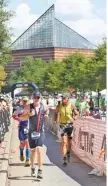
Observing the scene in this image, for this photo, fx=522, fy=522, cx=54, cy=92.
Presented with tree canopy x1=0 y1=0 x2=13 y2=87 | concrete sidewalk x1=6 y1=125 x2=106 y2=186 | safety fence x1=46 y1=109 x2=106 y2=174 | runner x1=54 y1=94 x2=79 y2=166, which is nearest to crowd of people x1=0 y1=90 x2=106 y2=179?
runner x1=54 y1=94 x2=79 y2=166

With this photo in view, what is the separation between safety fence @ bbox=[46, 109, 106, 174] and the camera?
10.3 metres

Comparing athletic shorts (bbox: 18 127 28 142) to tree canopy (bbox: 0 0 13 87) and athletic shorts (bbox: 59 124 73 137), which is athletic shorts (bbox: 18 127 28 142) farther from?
tree canopy (bbox: 0 0 13 87)

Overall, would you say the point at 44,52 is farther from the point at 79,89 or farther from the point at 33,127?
the point at 33,127

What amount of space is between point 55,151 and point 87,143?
2935 millimetres

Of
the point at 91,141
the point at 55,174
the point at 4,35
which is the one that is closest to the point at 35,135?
the point at 55,174

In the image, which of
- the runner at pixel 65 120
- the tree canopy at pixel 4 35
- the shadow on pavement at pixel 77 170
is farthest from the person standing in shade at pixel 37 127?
the tree canopy at pixel 4 35

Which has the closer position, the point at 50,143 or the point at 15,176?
the point at 15,176

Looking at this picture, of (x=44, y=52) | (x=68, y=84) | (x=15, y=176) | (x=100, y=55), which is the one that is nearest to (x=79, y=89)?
(x=68, y=84)

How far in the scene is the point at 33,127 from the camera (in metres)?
9.84

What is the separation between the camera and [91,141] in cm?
1162

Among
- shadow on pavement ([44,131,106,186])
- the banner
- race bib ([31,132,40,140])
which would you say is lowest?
shadow on pavement ([44,131,106,186])

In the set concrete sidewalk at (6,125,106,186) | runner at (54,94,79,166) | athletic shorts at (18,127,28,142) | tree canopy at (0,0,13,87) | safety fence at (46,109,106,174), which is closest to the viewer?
concrete sidewalk at (6,125,106,186)

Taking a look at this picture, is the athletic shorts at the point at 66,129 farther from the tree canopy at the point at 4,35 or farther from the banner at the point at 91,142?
the tree canopy at the point at 4,35

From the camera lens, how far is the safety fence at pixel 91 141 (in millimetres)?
10297
